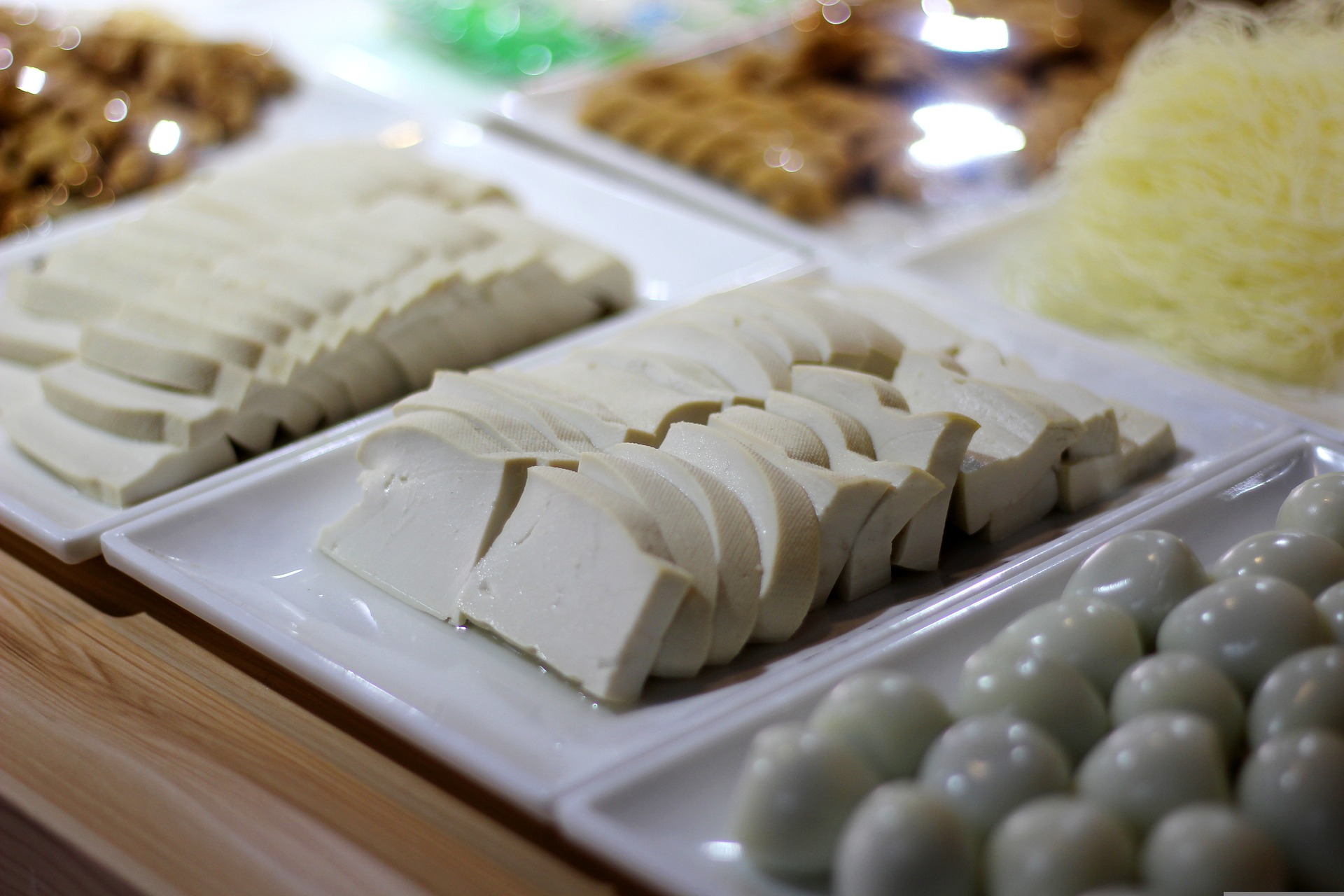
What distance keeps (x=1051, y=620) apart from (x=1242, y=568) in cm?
30

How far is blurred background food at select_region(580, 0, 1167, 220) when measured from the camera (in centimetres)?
347

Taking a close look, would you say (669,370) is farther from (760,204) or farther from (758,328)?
(760,204)

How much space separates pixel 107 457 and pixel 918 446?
1.36 m

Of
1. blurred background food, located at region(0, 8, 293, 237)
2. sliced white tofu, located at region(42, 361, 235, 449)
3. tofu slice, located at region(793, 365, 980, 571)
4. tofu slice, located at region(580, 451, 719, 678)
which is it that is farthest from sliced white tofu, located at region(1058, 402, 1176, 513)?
blurred background food, located at region(0, 8, 293, 237)

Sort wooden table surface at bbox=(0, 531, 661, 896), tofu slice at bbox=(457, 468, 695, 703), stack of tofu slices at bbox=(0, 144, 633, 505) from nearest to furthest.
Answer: wooden table surface at bbox=(0, 531, 661, 896) < tofu slice at bbox=(457, 468, 695, 703) < stack of tofu slices at bbox=(0, 144, 633, 505)

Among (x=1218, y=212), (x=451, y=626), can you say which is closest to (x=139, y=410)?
(x=451, y=626)

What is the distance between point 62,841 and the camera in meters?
1.55

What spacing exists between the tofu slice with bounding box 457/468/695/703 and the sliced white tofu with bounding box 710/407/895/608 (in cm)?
24

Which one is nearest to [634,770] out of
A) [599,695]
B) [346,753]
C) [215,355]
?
[599,695]

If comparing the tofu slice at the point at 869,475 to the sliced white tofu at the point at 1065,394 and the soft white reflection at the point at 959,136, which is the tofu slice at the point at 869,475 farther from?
the soft white reflection at the point at 959,136

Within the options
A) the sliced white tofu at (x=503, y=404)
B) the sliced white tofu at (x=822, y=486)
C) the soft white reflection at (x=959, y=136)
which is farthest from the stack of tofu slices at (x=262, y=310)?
the soft white reflection at (x=959, y=136)

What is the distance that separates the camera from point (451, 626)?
Answer: 72.0 inches

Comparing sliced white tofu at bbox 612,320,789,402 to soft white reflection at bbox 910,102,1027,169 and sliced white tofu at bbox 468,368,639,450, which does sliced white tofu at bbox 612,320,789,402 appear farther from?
soft white reflection at bbox 910,102,1027,169

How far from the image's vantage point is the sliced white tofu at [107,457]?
213 centimetres
